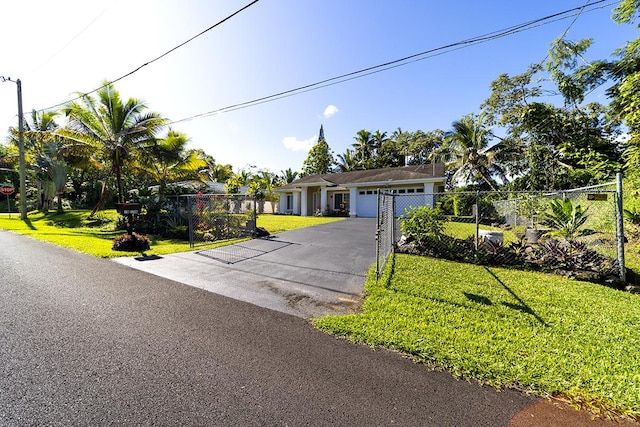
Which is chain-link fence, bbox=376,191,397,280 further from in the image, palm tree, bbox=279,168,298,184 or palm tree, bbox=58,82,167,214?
palm tree, bbox=279,168,298,184

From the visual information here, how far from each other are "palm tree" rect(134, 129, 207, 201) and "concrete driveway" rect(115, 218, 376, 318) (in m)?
8.08

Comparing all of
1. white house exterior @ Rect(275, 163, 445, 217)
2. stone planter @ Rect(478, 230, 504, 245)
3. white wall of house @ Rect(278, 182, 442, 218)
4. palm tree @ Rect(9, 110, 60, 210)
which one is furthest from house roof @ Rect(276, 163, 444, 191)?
palm tree @ Rect(9, 110, 60, 210)

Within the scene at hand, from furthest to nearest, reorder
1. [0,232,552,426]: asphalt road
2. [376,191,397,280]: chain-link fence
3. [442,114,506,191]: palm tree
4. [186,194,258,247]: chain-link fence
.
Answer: [442,114,506,191]: palm tree → [186,194,258,247]: chain-link fence → [376,191,397,280]: chain-link fence → [0,232,552,426]: asphalt road

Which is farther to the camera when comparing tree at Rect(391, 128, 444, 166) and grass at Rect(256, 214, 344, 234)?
tree at Rect(391, 128, 444, 166)

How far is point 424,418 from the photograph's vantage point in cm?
196

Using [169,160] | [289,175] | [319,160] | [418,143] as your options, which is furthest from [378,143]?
[169,160]

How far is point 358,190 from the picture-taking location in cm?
2081

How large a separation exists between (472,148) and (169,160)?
2314cm

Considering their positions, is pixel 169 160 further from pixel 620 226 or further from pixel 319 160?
pixel 319 160

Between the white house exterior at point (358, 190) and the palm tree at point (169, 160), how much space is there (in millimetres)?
9945

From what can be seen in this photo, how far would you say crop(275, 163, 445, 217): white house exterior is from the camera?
18.1 meters

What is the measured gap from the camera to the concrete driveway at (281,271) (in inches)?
170

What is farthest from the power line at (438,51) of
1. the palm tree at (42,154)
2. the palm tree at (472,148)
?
the palm tree at (42,154)

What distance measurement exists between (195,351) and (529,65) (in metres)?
26.7
